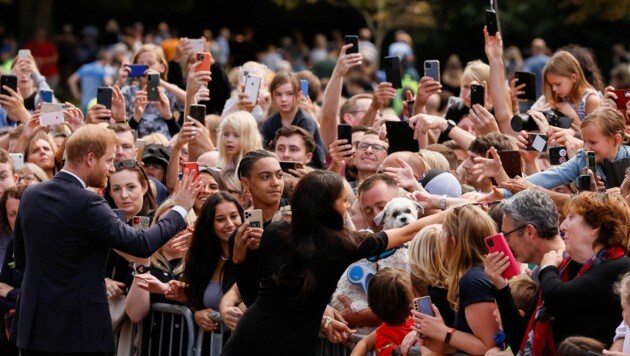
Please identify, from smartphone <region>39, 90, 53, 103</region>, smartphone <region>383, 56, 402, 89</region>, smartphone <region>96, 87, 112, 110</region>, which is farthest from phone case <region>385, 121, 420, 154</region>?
smartphone <region>39, 90, 53, 103</region>

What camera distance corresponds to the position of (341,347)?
25.5ft

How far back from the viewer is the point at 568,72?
1015 centimetres

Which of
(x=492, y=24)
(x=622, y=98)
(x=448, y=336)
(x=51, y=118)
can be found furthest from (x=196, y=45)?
(x=448, y=336)

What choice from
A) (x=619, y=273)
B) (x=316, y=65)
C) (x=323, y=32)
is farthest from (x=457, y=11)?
(x=619, y=273)

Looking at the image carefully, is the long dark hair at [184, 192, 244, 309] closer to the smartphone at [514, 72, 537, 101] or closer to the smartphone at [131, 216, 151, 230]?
the smartphone at [131, 216, 151, 230]

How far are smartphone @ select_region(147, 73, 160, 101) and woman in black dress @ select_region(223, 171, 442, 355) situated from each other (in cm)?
505

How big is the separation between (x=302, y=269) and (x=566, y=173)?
2461mm

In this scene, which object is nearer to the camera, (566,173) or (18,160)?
(566,173)

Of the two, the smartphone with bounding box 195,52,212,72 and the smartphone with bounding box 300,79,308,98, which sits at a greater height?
the smartphone with bounding box 195,52,212,72

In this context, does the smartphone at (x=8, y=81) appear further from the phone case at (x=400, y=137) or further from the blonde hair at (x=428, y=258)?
the blonde hair at (x=428, y=258)

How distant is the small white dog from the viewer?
7.92 m

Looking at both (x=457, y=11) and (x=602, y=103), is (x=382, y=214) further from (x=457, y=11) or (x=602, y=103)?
(x=457, y=11)

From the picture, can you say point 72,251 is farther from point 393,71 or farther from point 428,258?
point 393,71

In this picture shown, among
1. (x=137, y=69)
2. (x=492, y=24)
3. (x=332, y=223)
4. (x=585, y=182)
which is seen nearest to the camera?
(x=332, y=223)
